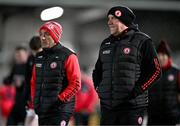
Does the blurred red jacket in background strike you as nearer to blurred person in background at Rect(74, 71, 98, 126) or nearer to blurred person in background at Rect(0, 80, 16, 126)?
blurred person in background at Rect(0, 80, 16, 126)

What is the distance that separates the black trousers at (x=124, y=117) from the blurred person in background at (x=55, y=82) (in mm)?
884

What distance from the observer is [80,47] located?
112 ft

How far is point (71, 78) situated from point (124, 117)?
1173 millimetres

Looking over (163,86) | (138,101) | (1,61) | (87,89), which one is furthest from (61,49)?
(1,61)

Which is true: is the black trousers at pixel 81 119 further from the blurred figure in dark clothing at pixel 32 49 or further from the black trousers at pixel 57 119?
the black trousers at pixel 57 119

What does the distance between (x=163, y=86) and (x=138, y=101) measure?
336 cm

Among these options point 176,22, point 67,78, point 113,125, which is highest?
point 176,22

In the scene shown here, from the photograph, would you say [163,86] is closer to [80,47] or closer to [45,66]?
[45,66]

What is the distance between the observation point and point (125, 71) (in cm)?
822

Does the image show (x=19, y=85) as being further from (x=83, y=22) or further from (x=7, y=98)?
(x=83, y=22)

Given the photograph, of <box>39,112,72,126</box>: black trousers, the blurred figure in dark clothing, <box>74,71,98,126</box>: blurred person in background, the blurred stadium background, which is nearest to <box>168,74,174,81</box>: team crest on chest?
the blurred figure in dark clothing

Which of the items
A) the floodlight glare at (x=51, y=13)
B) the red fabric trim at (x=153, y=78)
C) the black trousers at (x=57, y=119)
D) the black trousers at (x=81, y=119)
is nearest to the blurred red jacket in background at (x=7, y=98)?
the black trousers at (x=81, y=119)

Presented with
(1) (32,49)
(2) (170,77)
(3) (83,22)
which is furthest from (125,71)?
(3) (83,22)

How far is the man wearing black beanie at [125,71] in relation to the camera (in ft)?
26.9
